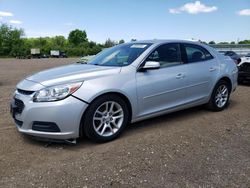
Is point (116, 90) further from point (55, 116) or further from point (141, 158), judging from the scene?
point (141, 158)

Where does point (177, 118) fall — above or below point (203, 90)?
below

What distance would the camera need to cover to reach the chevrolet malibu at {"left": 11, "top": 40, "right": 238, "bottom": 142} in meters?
4.26

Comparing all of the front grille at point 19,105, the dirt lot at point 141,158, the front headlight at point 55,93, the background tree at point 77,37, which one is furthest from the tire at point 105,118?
the background tree at point 77,37

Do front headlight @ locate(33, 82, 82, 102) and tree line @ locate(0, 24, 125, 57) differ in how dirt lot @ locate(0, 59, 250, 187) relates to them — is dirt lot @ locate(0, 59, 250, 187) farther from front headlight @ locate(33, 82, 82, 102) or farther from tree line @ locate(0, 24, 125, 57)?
tree line @ locate(0, 24, 125, 57)

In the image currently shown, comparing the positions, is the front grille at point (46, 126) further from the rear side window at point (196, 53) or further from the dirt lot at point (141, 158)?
the rear side window at point (196, 53)

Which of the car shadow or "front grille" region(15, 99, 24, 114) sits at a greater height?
"front grille" region(15, 99, 24, 114)

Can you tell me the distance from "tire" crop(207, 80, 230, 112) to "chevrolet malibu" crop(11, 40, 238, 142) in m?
0.02

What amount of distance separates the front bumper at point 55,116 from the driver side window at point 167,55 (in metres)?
1.63

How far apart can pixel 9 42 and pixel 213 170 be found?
97042 millimetres

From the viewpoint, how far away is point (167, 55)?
5.58m

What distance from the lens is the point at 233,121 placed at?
5859 mm

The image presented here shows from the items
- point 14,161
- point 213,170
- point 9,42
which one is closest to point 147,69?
point 213,170

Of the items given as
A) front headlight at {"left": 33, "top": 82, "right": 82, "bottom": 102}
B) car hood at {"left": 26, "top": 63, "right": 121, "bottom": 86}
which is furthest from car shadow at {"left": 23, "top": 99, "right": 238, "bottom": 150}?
car hood at {"left": 26, "top": 63, "right": 121, "bottom": 86}

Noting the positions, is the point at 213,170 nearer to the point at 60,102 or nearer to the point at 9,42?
the point at 60,102
